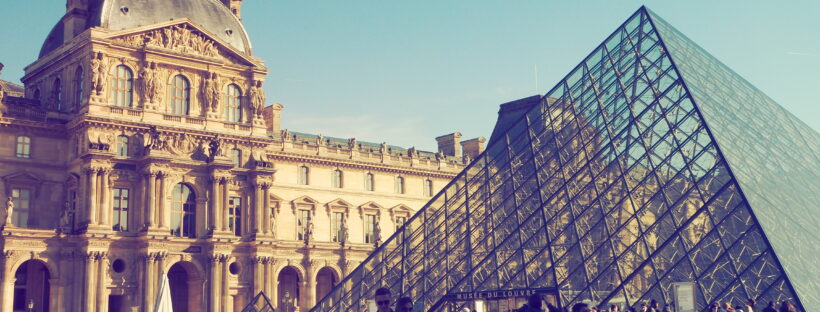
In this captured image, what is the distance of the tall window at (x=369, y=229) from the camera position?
6662 cm

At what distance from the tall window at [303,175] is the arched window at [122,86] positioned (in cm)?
1336

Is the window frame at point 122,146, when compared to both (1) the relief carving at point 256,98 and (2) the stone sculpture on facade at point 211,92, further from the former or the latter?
(1) the relief carving at point 256,98

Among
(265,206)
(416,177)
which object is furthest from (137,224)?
(416,177)

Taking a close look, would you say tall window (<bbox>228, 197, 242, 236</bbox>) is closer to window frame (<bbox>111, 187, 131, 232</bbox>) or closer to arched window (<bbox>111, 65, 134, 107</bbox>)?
window frame (<bbox>111, 187, 131, 232</bbox>)

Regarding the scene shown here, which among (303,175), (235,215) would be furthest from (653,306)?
(303,175)

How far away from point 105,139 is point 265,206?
9.66 meters

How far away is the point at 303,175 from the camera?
63.9 metres

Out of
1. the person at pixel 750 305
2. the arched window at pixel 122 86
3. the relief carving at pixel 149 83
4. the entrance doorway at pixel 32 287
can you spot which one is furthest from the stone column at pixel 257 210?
the person at pixel 750 305

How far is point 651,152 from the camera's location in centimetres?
2994

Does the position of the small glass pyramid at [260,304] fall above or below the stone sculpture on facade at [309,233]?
below

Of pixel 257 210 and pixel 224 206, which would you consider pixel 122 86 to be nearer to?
pixel 224 206

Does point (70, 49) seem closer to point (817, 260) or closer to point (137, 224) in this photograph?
point (137, 224)

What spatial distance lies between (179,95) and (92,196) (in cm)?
764

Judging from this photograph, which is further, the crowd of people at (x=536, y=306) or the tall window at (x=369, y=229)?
the tall window at (x=369, y=229)
